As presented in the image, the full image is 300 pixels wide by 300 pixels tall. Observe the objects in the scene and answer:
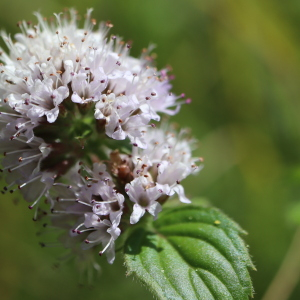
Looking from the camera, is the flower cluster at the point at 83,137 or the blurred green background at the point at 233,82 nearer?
the flower cluster at the point at 83,137

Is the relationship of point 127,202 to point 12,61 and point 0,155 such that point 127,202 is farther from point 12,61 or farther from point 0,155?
point 12,61

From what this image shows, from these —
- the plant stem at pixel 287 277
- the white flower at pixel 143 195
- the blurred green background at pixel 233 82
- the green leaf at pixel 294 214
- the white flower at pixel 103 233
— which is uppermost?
the blurred green background at pixel 233 82

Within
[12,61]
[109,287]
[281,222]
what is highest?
[281,222]

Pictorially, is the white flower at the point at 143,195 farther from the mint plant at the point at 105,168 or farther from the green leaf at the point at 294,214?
the green leaf at the point at 294,214

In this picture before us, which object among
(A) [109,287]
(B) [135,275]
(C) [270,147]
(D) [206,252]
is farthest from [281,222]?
(B) [135,275]

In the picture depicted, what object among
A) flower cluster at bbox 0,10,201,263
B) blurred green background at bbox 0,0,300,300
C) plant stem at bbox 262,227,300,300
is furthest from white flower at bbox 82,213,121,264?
blurred green background at bbox 0,0,300,300

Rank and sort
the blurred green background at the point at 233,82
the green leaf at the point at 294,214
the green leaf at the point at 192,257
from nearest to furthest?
the green leaf at the point at 192,257
the green leaf at the point at 294,214
the blurred green background at the point at 233,82

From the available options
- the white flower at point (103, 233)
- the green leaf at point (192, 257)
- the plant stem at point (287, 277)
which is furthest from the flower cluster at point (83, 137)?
the plant stem at point (287, 277)

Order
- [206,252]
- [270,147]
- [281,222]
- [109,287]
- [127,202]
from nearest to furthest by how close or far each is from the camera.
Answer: [206,252] → [127,202] → [109,287] → [281,222] → [270,147]
